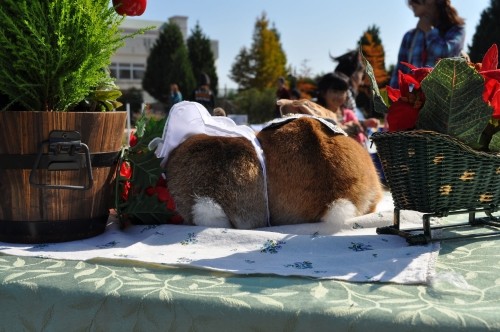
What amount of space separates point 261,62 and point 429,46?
71.1 feet

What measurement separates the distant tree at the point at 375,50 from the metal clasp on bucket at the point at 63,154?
15458 mm

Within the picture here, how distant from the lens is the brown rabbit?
1318mm

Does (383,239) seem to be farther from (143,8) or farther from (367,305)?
(143,8)

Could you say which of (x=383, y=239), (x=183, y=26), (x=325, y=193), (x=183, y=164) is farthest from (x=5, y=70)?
(x=183, y=26)

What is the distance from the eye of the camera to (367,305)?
750mm

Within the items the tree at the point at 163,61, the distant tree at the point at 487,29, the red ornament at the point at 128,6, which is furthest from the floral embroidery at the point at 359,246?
the tree at the point at 163,61

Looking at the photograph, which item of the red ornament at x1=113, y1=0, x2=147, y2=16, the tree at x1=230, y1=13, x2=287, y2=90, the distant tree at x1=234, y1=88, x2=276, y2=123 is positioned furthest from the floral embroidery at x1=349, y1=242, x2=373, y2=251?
the tree at x1=230, y1=13, x2=287, y2=90

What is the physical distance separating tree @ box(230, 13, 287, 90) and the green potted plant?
22.1m

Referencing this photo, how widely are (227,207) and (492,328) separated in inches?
29.6

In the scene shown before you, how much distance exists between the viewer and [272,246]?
3.75 feet

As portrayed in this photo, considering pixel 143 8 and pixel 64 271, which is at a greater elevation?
pixel 143 8

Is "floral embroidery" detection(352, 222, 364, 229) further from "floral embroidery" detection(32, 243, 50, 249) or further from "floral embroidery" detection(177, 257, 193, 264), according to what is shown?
"floral embroidery" detection(32, 243, 50, 249)

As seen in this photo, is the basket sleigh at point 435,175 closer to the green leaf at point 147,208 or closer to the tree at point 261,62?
the green leaf at point 147,208

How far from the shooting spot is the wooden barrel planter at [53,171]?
111 cm
